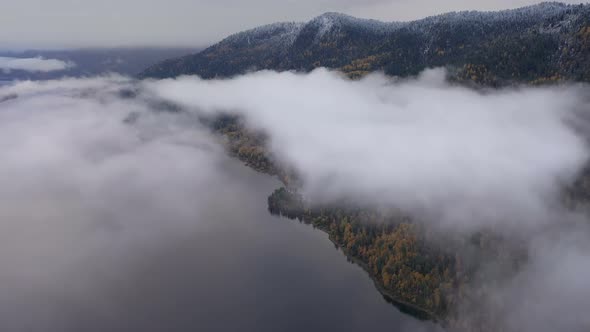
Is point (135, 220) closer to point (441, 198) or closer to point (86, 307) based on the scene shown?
point (86, 307)

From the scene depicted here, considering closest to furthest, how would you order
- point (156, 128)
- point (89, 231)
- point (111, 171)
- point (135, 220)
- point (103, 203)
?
point (89, 231) < point (135, 220) < point (103, 203) < point (111, 171) < point (156, 128)

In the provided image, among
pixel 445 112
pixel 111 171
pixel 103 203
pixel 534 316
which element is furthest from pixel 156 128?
pixel 534 316

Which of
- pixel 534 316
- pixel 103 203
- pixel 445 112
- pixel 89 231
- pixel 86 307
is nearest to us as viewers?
pixel 534 316

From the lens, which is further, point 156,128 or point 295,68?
point 295,68

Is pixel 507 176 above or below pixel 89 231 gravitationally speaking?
above

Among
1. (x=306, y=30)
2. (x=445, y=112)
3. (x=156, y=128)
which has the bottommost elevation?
(x=156, y=128)

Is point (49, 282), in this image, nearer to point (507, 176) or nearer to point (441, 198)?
point (441, 198)

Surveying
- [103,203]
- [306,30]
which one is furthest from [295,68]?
[103,203]
